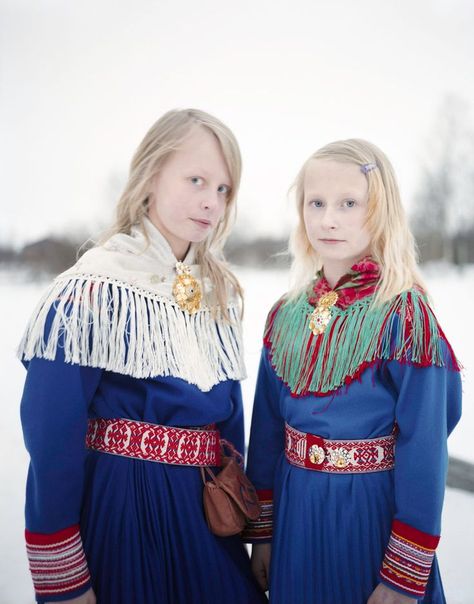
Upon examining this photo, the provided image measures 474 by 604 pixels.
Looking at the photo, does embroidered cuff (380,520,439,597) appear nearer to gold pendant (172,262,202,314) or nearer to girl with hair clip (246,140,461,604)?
girl with hair clip (246,140,461,604)

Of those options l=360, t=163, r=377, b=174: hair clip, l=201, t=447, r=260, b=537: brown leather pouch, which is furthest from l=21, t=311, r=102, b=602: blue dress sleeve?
l=360, t=163, r=377, b=174: hair clip

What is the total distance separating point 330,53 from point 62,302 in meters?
1.64

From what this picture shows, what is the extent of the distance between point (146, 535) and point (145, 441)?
213mm

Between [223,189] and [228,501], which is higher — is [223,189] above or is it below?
above

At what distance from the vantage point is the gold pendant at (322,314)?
4.58 ft

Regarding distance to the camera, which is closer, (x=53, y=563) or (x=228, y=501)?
(x=53, y=563)

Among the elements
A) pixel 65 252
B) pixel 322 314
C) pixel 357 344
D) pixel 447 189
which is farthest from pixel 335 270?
pixel 65 252

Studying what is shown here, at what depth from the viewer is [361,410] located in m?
1.28

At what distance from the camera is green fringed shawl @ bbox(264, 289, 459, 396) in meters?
1.24

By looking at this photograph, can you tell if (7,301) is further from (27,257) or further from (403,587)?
(403,587)

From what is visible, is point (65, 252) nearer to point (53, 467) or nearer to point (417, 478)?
point (53, 467)

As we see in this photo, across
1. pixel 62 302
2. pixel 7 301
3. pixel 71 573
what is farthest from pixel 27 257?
pixel 71 573

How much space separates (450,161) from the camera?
2.24m

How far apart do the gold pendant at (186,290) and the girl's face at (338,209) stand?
326 millimetres
